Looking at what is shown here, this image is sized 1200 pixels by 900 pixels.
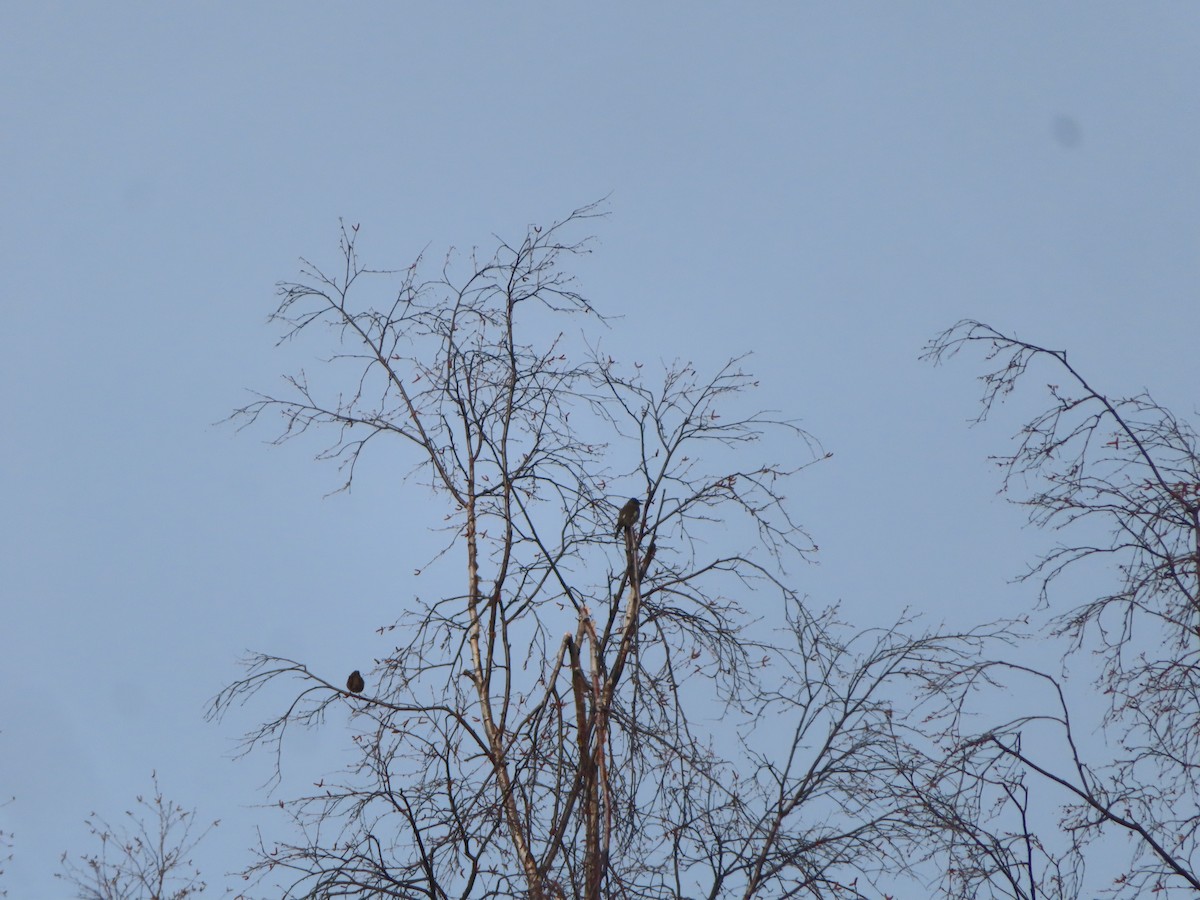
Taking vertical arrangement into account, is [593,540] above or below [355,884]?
above

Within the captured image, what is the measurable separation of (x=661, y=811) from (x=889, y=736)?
1.49 metres

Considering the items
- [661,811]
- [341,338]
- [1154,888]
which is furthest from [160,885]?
[1154,888]

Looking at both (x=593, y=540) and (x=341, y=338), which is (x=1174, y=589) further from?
(x=341, y=338)

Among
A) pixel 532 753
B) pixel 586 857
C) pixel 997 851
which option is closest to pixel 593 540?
pixel 532 753

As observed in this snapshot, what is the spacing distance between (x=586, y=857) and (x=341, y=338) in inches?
116

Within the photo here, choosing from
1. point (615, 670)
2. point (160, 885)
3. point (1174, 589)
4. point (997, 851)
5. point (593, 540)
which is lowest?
point (997, 851)

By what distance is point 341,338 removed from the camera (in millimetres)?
6480

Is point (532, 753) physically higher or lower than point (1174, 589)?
lower

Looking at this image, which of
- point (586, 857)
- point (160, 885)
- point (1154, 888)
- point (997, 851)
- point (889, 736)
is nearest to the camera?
point (586, 857)

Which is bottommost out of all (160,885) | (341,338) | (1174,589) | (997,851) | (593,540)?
(997,851)

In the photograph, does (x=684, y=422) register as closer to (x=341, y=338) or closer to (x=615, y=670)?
(x=615, y=670)

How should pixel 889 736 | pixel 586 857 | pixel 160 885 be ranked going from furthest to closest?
pixel 160 885, pixel 889 736, pixel 586 857

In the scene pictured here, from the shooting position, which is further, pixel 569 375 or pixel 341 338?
pixel 341 338

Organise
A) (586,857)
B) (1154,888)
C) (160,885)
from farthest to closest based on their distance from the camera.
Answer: (160,885)
(1154,888)
(586,857)
